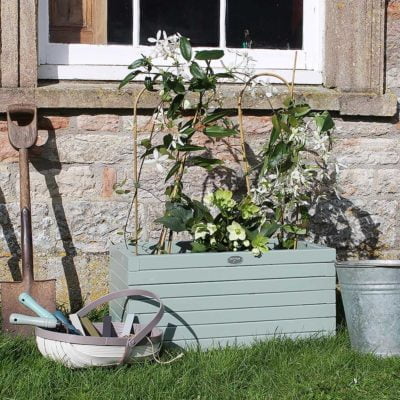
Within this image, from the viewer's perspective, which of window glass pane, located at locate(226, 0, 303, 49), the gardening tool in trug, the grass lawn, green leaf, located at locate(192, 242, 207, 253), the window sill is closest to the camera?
the grass lawn

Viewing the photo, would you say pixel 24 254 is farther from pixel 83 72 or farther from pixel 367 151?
pixel 367 151

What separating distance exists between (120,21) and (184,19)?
36 centimetres

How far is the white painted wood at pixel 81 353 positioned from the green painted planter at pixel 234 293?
38 centimetres

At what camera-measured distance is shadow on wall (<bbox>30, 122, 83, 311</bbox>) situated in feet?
16.0

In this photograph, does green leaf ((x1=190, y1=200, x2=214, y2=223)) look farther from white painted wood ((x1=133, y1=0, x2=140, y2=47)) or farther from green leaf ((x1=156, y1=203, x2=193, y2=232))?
white painted wood ((x1=133, y1=0, x2=140, y2=47))

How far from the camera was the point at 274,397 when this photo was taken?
3584mm

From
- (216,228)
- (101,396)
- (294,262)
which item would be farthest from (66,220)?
(101,396)

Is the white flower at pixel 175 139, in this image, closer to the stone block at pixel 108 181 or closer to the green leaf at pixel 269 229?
the green leaf at pixel 269 229

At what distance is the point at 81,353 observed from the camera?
3.72 m

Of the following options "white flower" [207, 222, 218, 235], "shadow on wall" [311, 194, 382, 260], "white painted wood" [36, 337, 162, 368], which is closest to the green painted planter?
"white flower" [207, 222, 218, 235]

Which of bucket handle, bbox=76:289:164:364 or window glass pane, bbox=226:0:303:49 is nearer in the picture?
bucket handle, bbox=76:289:164:364

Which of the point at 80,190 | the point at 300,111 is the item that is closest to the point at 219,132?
the point at 300,111

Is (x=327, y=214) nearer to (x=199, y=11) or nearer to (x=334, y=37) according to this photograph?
(x=334, y=37)

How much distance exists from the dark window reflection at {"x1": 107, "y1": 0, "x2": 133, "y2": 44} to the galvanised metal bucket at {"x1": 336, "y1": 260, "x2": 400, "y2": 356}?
1861 mm
